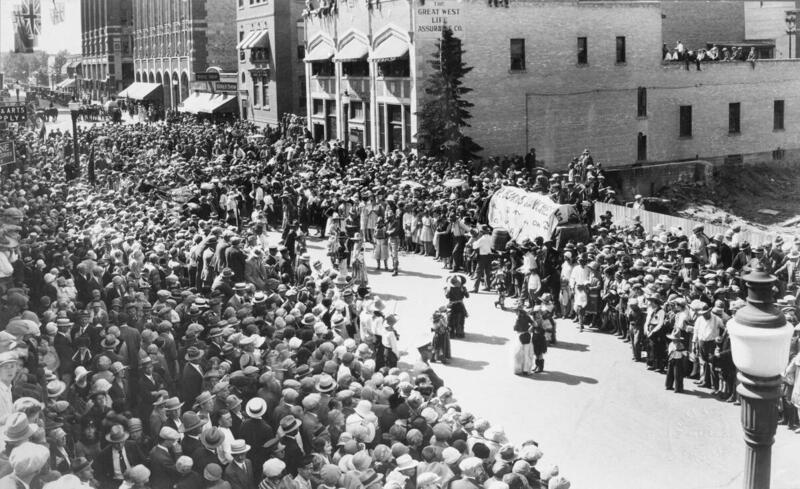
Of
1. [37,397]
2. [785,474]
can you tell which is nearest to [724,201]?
[785,474]

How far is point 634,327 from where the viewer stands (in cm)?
1805

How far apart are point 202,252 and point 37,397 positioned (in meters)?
10.8

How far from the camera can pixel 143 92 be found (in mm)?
82750

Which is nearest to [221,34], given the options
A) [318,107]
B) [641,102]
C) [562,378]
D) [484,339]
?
[318,107]

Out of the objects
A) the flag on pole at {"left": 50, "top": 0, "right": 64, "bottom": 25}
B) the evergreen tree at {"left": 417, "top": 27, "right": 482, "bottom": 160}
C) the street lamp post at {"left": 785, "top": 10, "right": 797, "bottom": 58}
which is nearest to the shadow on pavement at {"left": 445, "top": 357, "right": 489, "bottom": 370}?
the flag on pole at {"left": 50, "top": 0, "right": 64, "bottom": 25}

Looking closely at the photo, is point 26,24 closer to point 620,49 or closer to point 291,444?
point 291,444

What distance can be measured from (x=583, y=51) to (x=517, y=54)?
3.85 m

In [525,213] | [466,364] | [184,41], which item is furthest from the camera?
[184,41]

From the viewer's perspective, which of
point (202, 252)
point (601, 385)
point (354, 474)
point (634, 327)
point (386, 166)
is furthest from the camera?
point (386, 166)

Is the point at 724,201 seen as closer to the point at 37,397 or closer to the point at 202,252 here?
the point at 202,252

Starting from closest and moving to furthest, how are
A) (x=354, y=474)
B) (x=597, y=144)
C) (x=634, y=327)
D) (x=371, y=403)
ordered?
(x=354, y=474)
(x=371, y=403)
(x=634, y=327)
(x=597, y=144)

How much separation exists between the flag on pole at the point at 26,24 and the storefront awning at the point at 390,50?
2823 centimetres

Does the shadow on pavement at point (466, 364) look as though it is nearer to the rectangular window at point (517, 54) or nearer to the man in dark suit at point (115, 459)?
the man in dark suit at point (115, 459)

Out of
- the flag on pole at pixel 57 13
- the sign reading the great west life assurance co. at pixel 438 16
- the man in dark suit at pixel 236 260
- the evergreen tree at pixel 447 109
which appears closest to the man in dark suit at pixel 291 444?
the flag on pole at pixel 57 13
